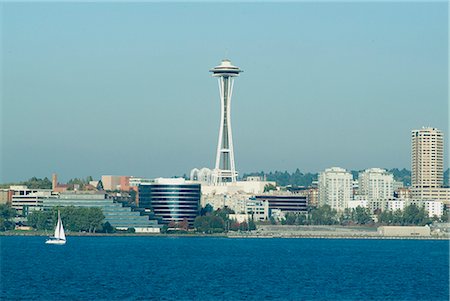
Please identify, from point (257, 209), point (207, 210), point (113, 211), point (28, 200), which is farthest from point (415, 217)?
point (28, 200)

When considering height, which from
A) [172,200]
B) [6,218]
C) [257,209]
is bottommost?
[6,218]

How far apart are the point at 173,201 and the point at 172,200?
0.55ft

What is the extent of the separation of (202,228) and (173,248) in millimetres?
44292

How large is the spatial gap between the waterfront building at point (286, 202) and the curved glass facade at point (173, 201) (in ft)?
75.5

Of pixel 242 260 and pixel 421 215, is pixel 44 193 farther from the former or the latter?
pixel 242 260

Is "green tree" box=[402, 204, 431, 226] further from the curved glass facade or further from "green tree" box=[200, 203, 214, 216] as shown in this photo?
the curved glass facade

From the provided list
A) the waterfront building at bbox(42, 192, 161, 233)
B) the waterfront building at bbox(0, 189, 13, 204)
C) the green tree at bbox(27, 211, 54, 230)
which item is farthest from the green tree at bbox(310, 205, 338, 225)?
the waterfront building at bbox(0, 189, 13, 204)

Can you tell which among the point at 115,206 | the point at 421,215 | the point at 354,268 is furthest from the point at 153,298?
the point at 421,215

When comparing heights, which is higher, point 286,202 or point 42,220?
point 286,202

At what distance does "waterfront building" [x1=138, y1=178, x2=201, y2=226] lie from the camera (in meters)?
170

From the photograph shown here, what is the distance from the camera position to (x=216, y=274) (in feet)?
257

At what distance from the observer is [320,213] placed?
190 m

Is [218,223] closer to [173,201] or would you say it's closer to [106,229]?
[173,201]

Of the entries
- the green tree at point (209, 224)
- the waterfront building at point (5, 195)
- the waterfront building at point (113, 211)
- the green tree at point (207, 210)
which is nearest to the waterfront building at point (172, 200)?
the green tree at point (209, 224)
